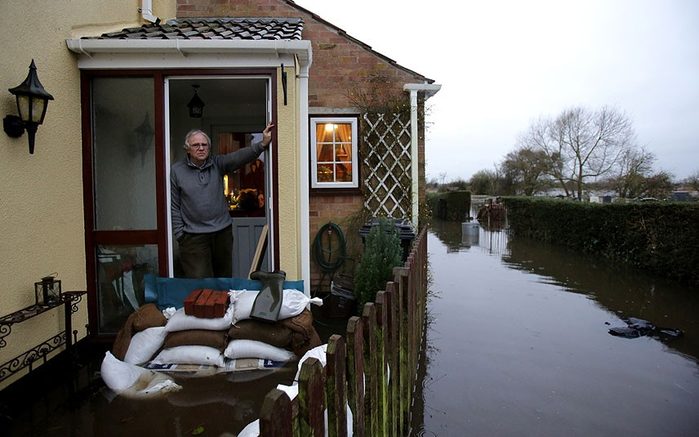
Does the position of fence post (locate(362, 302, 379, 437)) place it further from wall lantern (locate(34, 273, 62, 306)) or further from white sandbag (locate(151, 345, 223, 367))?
wall lantern (locate(34, 273, 62, 306))

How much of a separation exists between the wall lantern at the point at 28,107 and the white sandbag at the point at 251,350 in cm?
222

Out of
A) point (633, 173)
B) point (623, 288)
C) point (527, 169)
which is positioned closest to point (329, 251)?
point (623, 288)

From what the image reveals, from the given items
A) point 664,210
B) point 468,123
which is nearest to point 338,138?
point 664,210

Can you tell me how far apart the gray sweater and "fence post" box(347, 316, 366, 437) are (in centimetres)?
285

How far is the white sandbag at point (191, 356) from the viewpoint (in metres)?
3.50

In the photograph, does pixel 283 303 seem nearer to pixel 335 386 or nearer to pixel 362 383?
pixel 362 383

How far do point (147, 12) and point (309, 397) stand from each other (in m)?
5.80

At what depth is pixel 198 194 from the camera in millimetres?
4059

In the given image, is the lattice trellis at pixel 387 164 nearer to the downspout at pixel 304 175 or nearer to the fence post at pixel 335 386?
the downspout at pixel 304 175

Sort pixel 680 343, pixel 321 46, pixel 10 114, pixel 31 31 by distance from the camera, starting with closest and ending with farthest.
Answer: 1. pixel 10 114
2. pixel 31 31
3. pixel 680 343
4. pixel 321 46

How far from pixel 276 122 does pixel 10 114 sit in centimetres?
205

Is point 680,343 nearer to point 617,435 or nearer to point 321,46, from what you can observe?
point 617,435

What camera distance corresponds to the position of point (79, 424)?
272cm

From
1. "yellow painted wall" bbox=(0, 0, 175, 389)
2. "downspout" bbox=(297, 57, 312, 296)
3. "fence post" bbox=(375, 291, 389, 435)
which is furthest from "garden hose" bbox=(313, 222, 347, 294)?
"fence post" bbox=(375, 291, 389, 435)
